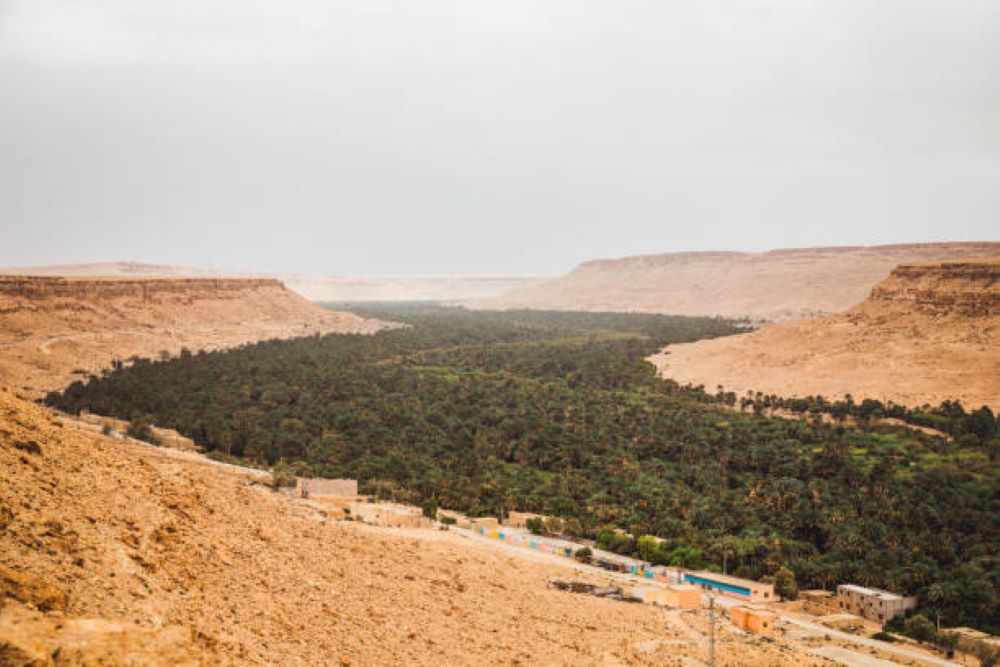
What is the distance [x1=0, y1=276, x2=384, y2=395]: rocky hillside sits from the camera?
219 feet

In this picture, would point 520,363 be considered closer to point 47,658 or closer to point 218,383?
point 218,383

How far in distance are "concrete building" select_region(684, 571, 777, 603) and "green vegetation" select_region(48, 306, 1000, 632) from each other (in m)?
2.50

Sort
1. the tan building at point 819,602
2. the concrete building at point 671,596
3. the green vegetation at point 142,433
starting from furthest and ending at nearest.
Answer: the green vegetation at point 142,433 → the tan building at point 819,602 → the concrete building at point 671,596

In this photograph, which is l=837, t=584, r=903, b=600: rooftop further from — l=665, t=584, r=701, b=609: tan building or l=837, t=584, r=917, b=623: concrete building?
l=665, t=584, r=701, b=609: tan building

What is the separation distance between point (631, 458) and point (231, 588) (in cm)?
4115

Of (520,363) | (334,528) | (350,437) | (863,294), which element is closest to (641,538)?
(334,528)

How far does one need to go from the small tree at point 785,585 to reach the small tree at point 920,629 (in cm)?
442

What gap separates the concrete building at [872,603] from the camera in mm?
31016

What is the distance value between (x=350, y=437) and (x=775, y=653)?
3726cm

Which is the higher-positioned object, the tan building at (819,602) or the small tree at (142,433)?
the small tree at (142,433)

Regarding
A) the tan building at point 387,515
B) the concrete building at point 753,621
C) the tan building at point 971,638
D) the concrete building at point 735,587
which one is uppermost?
the tan building at point 387,515

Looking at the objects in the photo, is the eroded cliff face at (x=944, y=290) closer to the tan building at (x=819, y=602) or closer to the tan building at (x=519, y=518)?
the tan building at (x=819, y=602)

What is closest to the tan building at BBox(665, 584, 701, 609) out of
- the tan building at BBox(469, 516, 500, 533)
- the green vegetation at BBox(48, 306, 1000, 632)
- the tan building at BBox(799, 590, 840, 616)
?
the tan building at BBox(799, 590, 840, 616)

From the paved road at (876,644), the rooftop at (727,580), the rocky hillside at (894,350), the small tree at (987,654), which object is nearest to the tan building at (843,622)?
the paved road at (876,644)
